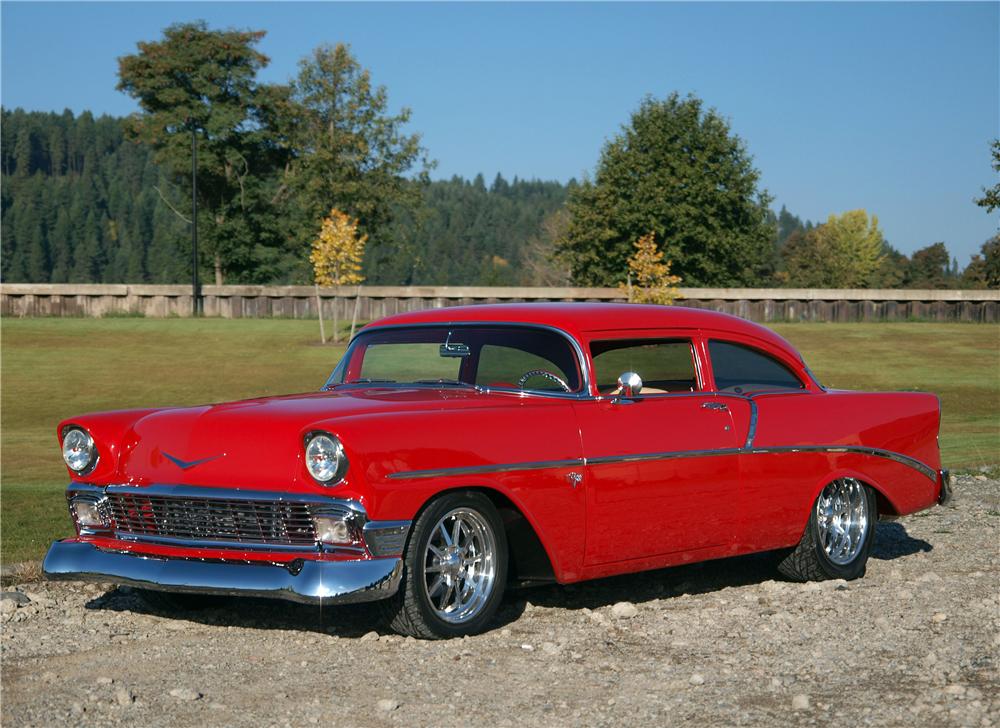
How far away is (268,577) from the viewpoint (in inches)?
232

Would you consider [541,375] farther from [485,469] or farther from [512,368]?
[485,469]

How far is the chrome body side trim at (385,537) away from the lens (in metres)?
5.86

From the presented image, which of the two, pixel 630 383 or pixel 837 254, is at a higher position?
pixel 837 254

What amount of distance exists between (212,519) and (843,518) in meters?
4.14

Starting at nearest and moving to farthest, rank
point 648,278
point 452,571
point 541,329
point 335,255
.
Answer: point 452,571 < point 541,329 < point 335,255 < point 648,278

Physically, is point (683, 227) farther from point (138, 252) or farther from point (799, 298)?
point (138, 252)

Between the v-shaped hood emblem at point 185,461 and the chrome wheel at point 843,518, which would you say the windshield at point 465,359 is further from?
the chrome wheel at point 843,518

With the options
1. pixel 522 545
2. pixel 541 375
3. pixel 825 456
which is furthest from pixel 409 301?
pixel 522 545

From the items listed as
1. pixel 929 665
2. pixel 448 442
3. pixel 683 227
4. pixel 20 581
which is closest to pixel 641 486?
pixel 448 442

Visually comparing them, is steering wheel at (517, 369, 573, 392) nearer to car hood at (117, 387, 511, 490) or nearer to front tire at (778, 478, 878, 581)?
car hood at (117, 387, 511, 490)

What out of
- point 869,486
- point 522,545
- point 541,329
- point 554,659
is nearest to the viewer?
point 554,659

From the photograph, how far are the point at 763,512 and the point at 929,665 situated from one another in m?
2.03

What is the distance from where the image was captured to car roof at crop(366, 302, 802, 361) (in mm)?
7305

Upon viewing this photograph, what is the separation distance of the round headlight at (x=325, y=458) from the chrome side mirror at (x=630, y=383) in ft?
5.82
